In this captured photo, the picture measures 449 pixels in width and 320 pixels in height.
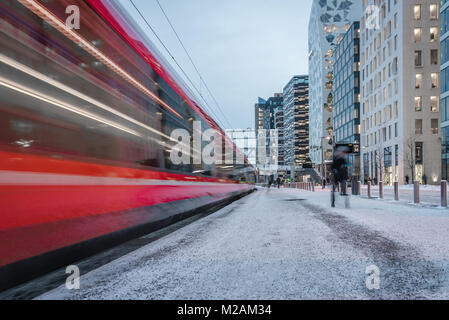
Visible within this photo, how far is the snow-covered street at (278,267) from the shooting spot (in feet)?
7.26

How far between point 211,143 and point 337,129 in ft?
214

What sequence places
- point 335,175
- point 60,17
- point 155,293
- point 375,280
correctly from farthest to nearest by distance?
point 335,175 < point 60,17 < point 375,280 < point 155,293

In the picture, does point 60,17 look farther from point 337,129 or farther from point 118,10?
point 337,129

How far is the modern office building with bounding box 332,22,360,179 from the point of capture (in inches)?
2277

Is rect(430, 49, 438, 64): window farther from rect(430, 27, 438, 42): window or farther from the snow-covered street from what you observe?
the snow-covered street

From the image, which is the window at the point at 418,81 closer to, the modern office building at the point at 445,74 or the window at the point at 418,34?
the window at the point at 418,34

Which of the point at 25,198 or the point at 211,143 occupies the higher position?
the point at 211,143

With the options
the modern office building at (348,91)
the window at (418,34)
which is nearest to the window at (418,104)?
the window at (418,34)

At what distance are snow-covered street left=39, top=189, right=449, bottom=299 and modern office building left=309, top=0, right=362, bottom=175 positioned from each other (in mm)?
81015

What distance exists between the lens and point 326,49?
83875 millimetres

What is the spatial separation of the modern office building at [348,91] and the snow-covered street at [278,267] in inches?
2153

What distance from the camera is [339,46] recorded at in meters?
66.9
